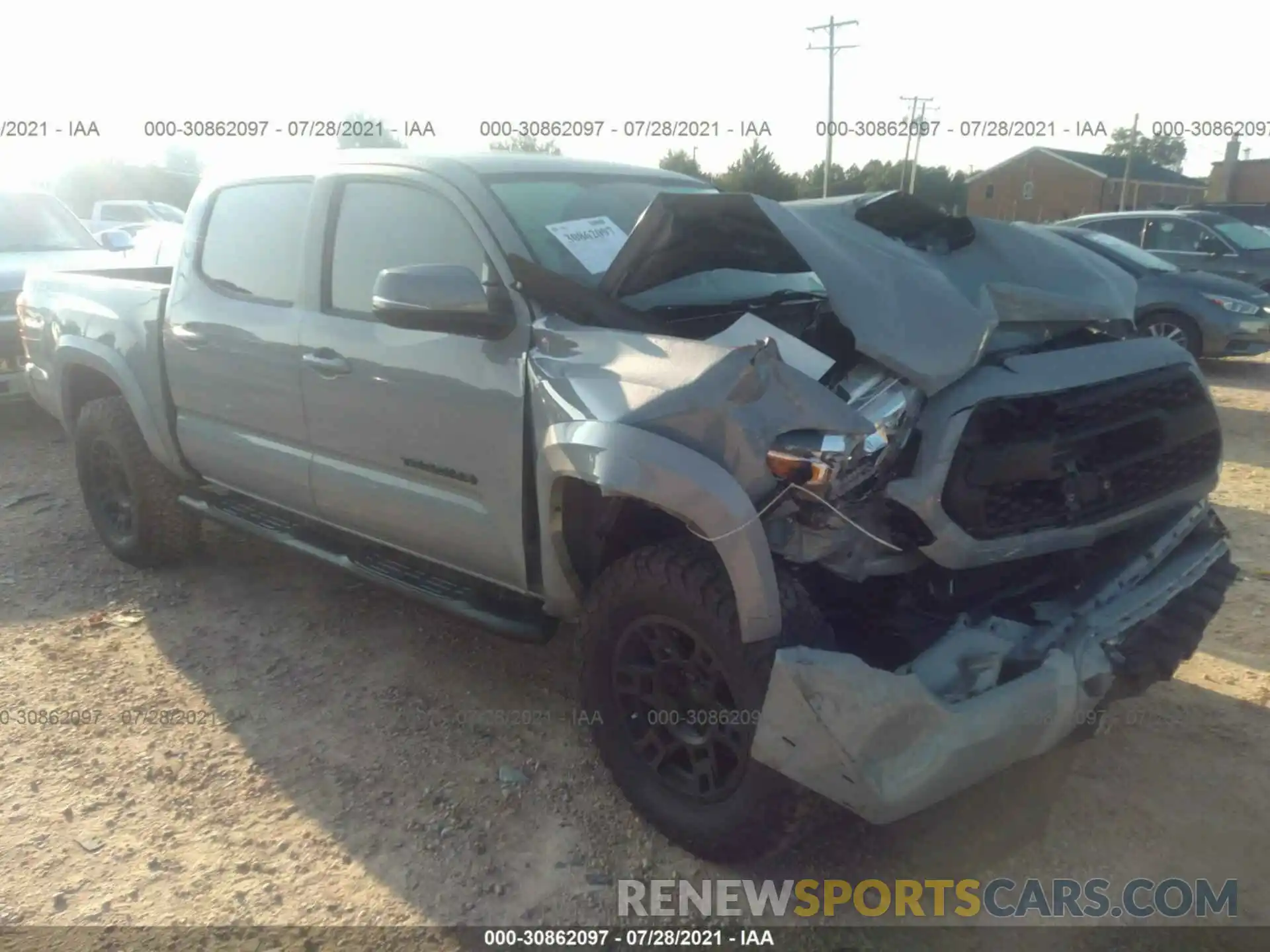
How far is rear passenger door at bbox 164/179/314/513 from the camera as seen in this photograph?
3805 mm

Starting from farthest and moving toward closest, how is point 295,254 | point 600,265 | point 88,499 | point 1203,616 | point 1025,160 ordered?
point 1025,160
point 88,499
point 295,254
point 600,265
point 1203,616

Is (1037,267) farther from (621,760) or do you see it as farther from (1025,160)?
(1025,160)

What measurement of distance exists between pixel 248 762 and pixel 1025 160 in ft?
185

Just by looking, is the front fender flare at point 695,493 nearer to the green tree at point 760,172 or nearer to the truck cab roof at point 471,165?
the truck cab roof at point 471,165

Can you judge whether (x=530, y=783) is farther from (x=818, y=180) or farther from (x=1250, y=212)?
(x=818, y=180)

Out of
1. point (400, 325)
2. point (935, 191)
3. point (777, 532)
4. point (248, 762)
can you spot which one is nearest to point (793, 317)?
point (777, 532)

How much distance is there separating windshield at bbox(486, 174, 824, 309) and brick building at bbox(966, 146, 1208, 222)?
46.2m

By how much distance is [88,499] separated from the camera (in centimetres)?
521

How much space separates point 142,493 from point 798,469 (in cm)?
368

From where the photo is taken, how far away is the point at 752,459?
2.40 metres

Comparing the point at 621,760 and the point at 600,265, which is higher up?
the point at 600,265

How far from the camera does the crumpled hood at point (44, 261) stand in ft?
25.6

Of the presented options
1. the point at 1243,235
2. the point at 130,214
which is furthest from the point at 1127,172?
the point at 130,214

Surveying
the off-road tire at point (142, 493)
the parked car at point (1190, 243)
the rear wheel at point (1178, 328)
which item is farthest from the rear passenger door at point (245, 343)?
the parked car at point (1190, 243)
